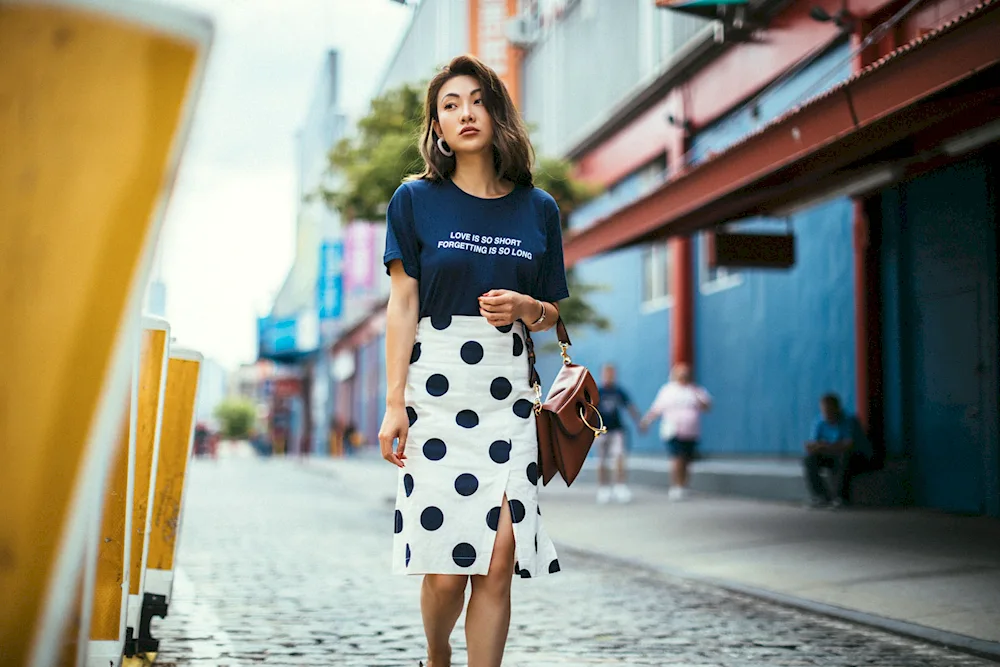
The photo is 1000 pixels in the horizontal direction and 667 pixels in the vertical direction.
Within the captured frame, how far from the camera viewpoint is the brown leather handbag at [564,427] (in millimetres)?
3363

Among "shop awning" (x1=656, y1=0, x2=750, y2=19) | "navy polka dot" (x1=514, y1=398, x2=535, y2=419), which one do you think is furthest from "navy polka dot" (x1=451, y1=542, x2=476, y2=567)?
"shop awning" (x1=656, y1=0, x2=750, y2=19)

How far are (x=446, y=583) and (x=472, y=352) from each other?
1.99 feet

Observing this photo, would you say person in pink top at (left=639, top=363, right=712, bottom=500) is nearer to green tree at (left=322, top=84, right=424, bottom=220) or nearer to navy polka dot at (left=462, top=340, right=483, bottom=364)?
green tree at (left=322, top=84, right=424, bottom=220)

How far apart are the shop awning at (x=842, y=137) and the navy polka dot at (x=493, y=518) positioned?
15.0 ft

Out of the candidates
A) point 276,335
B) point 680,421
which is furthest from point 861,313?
point 276,335

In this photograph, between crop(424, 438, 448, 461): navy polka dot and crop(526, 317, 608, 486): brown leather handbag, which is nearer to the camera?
crop(424, 438, 448, 461): navy polka dot

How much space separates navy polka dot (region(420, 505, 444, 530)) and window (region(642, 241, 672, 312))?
15931 millimetres

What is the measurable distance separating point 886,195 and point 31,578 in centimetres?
1238

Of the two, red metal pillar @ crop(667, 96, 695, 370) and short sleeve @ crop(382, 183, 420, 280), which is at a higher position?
red metal pillar @ crop(667, 96, 695, 370)

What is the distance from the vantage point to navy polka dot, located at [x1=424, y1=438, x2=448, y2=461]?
324 centimetres

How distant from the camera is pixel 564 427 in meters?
3.36

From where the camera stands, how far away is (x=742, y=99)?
15.7 meters

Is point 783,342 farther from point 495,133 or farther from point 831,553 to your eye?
point 495,133

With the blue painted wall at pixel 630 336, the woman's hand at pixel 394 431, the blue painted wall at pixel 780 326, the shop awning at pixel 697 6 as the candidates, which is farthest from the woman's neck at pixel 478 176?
the blue painted wall at pixel 630 336
